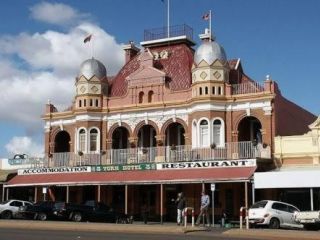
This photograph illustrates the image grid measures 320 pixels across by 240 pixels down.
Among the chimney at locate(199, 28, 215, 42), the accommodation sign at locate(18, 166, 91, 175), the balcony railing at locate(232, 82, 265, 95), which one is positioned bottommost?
the accommodation sign at locate(18, 166, 91, 175)

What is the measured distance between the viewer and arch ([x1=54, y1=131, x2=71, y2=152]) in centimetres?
4631

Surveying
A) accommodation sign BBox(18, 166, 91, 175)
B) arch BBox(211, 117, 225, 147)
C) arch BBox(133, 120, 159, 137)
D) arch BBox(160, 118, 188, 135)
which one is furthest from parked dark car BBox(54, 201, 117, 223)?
arch BBox(211, 117, 225, 147)

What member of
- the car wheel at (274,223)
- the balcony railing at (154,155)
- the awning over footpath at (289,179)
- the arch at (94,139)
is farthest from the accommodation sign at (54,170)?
the car wheel at (274,223)

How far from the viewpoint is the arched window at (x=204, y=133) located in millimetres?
38719

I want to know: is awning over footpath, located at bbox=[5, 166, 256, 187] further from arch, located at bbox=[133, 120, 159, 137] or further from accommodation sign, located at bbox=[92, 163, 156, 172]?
arch, located at bbox=[133, 120, 159, 137]

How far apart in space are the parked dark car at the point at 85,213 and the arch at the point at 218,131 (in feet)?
27.1

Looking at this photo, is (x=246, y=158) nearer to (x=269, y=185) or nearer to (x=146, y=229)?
(x=269, y=185)

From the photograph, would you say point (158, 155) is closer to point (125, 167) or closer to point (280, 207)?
point (125, 167)

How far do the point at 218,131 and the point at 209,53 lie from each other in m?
5.13

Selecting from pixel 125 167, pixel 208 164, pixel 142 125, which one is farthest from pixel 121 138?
pixel 208 164

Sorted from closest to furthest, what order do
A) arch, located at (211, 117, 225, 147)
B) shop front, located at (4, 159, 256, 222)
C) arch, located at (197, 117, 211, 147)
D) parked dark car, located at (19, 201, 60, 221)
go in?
parked dark car, located at (19, 201, 60, 221), shop front, located at (4, 159, 256, 222), arch, located at (211, 117, 225, 147), arch, located at (197, 117, 211, 147)

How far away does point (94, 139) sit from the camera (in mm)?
43531

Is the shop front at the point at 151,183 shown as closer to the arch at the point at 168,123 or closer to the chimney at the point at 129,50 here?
the arch at the point at 168,123

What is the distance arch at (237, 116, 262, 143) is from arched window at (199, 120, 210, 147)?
7.31 ft
